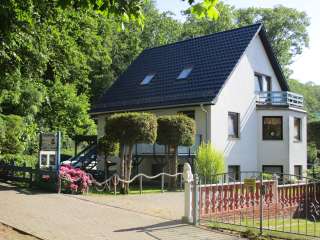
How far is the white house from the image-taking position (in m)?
26.2

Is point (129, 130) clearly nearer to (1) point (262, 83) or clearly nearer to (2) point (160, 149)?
(2) point (160, 149)

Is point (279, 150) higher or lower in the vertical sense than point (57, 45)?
lower

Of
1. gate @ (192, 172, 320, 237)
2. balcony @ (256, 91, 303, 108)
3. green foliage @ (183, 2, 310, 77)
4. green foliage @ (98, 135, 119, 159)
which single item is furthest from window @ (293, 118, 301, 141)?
green foliage @ (183, 2, 310, 77)

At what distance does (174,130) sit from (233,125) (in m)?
7.16

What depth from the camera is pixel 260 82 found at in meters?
30.4

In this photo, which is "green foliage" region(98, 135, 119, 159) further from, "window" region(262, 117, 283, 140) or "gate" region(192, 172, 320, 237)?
"window" region(262, 117, 283, 140)

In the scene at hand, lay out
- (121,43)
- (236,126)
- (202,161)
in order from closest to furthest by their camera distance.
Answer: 1. (202,161)
2. (236,126)
3. (121,43)

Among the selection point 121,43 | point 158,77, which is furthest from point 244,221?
point 121,43

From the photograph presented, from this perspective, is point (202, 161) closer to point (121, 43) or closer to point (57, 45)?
point (57, 45)

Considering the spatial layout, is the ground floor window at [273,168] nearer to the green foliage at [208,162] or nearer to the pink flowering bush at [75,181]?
the green foliage at [208,162]

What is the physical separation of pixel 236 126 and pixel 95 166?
28.0 ft

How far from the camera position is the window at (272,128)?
2847 centimetres

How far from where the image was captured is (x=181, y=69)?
29656 mm

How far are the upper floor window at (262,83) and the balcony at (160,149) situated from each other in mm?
6544
